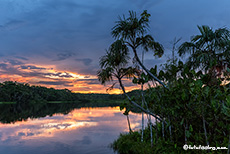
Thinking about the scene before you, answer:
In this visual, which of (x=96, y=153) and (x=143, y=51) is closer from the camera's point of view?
(x=143, y=51)

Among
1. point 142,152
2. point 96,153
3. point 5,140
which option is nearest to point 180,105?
point 142,152

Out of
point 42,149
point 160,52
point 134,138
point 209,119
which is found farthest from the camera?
point 42,149

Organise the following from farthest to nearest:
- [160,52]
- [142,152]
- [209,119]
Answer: [160,52] < [142,152] < [209,119]

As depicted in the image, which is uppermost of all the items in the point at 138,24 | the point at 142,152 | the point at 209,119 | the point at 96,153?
the point at 138,24

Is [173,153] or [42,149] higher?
[173,153]

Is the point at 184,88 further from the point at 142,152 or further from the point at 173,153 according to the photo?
the point at 142,152

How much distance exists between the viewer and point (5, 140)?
17281 mm

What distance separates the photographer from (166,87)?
10070mm

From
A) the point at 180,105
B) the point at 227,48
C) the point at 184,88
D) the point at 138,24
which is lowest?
the point at 180,105

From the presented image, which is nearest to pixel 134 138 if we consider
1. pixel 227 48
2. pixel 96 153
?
pixel 96 153

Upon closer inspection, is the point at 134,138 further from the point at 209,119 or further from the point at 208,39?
the point at 208,39

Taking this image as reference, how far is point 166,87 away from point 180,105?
176 cm

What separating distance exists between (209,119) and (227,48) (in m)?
4.44

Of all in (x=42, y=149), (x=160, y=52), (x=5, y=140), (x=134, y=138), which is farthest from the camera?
(x=5, y=140)
